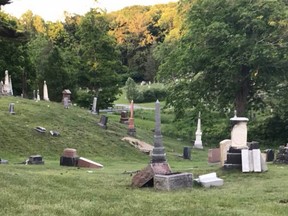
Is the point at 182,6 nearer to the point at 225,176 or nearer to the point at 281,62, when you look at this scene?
the point at 281,62

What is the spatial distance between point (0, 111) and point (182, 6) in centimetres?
1624

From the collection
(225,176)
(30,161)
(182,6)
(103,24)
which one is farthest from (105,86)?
(225,176)

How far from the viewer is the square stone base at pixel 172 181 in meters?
9.16

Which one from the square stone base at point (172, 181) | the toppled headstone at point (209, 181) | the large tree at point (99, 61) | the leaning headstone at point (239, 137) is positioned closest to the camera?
the square stone base at point (172, 181)

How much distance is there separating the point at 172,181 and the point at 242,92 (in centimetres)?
2073

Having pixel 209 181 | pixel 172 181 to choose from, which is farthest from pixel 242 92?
pixel 172 181

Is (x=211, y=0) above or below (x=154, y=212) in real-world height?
above

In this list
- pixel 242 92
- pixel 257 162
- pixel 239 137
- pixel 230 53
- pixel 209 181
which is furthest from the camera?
pixel 242 92

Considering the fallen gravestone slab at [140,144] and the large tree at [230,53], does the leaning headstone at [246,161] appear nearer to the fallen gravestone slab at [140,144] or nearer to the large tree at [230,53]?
the fallen gravestone slab at [140,144]

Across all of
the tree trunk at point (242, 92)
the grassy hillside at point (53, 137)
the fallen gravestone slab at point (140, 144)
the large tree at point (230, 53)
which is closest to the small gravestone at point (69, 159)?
the grassy hillside at point (53, 137)

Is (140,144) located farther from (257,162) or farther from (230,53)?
(257,162)

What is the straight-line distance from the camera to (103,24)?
39.7 m

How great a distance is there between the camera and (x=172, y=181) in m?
9.20

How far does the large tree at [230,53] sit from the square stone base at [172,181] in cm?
1731
